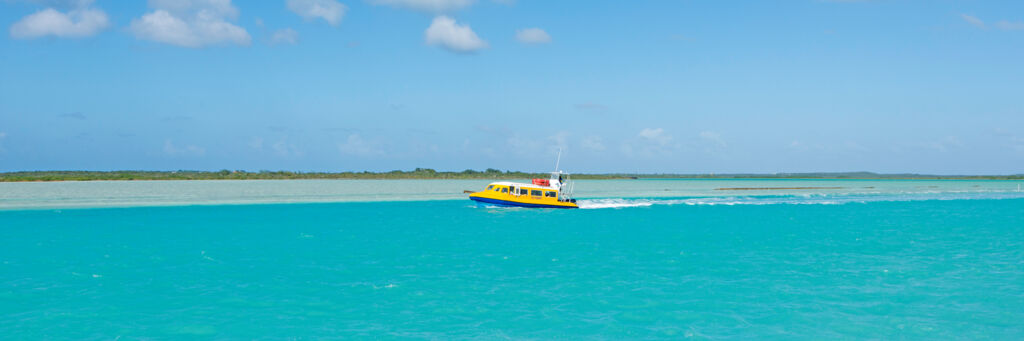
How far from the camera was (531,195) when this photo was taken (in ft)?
217

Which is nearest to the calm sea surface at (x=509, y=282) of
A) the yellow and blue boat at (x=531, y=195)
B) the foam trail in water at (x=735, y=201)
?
the yellow and blue boat at (x=531, y=195)

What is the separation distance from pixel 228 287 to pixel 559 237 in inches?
823

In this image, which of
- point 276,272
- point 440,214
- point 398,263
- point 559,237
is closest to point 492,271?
point 398,263

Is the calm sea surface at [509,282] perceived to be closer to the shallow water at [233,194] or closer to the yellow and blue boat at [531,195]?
the yellow and blue boat at [531,195]

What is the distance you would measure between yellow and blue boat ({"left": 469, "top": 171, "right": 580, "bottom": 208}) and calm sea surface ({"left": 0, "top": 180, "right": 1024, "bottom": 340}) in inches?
806

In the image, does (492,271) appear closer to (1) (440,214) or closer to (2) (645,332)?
(2) (645,332)

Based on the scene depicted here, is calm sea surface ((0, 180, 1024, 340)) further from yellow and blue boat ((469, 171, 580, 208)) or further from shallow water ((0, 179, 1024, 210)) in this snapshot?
shallow water ((0, 179, 1024, 210))

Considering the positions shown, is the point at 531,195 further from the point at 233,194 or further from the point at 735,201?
the point at 233,194

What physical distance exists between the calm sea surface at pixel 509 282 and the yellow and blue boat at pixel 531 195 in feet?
67.2

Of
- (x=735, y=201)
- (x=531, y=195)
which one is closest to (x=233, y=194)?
(x=531, y=195)

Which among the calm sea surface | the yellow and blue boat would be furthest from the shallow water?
the calm sea surface

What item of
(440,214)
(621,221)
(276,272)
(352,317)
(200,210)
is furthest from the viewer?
(200,210)

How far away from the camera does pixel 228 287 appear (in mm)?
21922

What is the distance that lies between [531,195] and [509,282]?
43.5m
